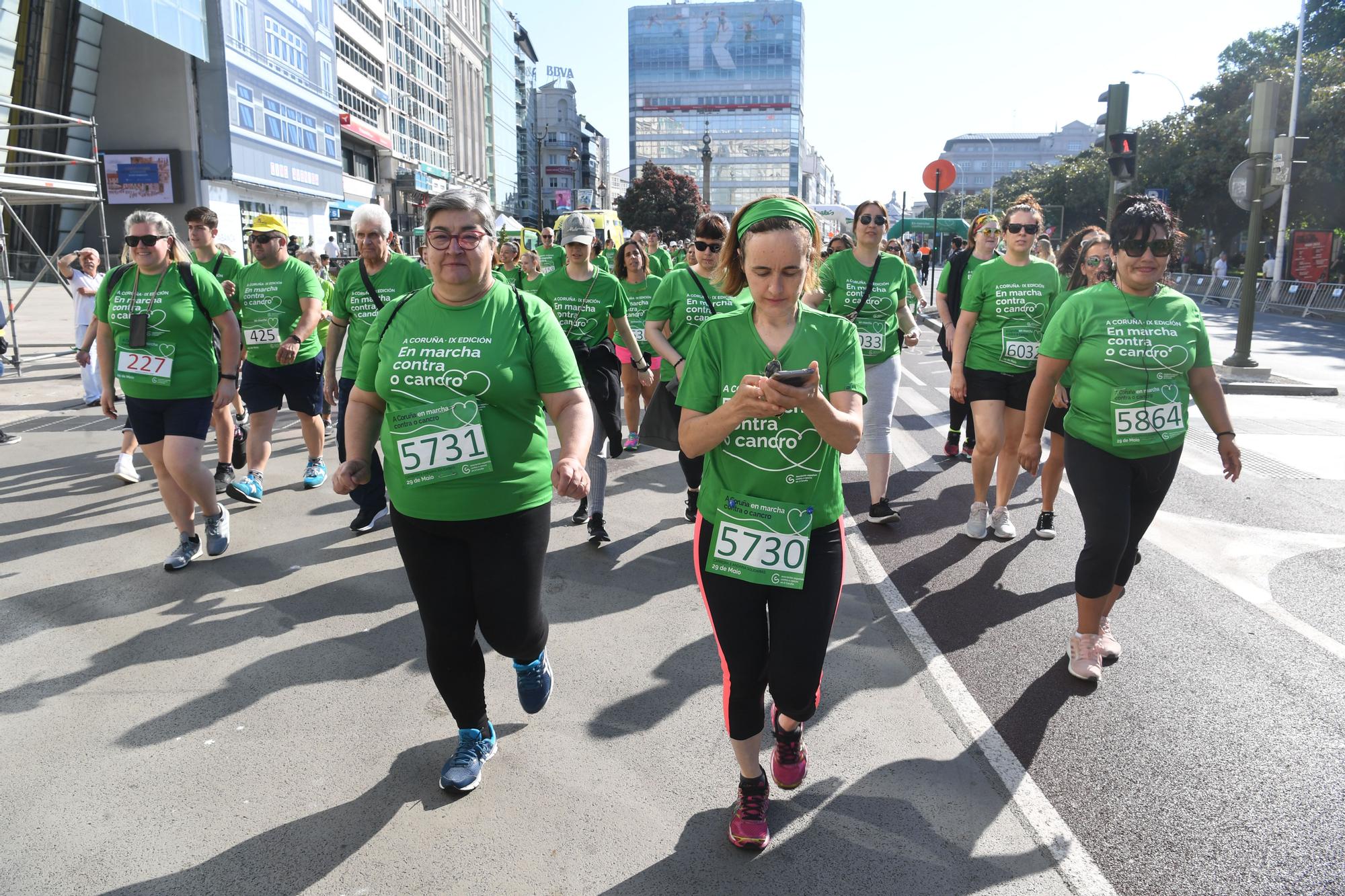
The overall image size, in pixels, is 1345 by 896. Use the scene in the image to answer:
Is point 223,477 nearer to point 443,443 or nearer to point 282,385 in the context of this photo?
point 282,385

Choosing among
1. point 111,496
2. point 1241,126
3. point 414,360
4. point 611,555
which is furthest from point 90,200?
point 1241,126

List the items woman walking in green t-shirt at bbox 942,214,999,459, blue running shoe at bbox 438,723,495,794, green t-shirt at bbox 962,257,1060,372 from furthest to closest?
woman walking in green t-shirt at bbox 942,214,999,459
green t-shirt at bbox 962,257,1060,372
blue running shoe at bbox 438,723,495,794

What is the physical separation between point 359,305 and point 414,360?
3390 millimetres

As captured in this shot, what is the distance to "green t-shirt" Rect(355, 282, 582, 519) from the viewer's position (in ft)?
9.95

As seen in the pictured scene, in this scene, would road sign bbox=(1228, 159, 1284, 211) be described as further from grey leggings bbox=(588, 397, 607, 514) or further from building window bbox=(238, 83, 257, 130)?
building window bbox=(238, 83, 257, 130)

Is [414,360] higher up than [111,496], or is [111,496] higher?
[414,360]

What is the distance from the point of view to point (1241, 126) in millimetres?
36156

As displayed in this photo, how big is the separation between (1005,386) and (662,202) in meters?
72.5

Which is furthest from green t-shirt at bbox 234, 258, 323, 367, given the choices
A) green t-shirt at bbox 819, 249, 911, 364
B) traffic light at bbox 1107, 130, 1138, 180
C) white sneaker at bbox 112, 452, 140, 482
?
traffic light at bbox 1107, 130, 1138, 180

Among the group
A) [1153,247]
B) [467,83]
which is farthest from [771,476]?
[467,83]

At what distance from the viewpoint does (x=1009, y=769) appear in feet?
11.1

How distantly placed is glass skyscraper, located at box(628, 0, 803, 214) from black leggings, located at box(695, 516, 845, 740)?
143588 mm

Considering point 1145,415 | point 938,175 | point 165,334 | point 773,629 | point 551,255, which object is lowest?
point 773,629

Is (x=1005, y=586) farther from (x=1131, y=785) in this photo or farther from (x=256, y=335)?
(x=256, y=335)
